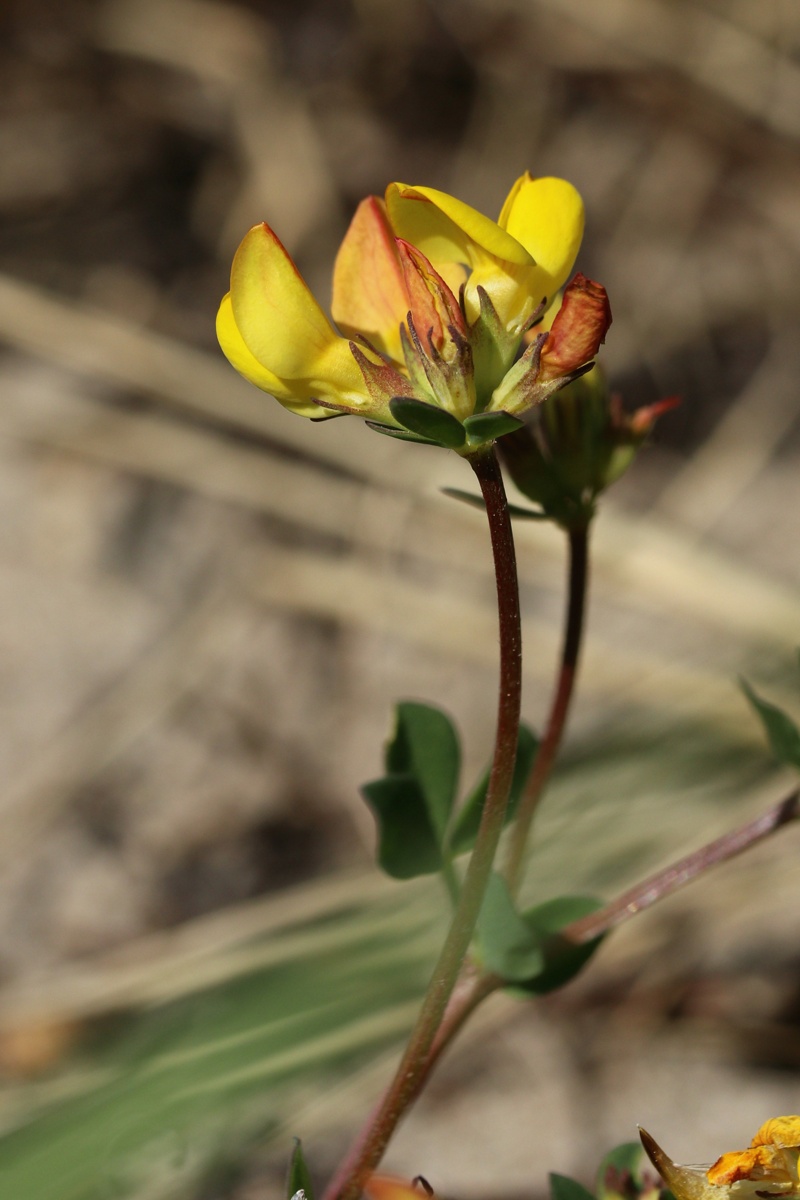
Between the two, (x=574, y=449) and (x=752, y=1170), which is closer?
(x=752, y=1170)

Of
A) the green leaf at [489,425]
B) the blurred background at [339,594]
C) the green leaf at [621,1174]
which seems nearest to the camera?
the green leaf at [489,425]

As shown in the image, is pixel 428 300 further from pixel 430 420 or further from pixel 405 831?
pixel 405 831

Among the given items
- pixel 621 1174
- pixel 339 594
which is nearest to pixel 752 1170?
pixel 621 1174

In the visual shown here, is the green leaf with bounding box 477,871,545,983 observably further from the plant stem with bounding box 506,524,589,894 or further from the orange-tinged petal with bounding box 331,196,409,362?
the orange-tinged petal with bounding box 331,196,409,362

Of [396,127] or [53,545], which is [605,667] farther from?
[396,127]

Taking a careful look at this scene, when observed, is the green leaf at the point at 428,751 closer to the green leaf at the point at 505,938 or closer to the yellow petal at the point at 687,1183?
the green leaf at the point at 505,938

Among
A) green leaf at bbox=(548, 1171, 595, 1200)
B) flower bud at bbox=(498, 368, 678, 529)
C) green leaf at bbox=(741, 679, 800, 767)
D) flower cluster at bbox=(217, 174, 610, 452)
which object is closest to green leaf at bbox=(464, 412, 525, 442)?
flower cluster at bbox=(217, 174, 610, 452)

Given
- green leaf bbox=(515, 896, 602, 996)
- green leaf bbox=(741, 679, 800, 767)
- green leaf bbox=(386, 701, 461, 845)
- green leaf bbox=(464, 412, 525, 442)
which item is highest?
green leaf bbox=(464, 412, 525, 442)

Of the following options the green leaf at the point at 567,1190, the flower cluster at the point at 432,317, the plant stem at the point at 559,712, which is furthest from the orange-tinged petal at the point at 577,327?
the green leaf at the point at 567,1190
